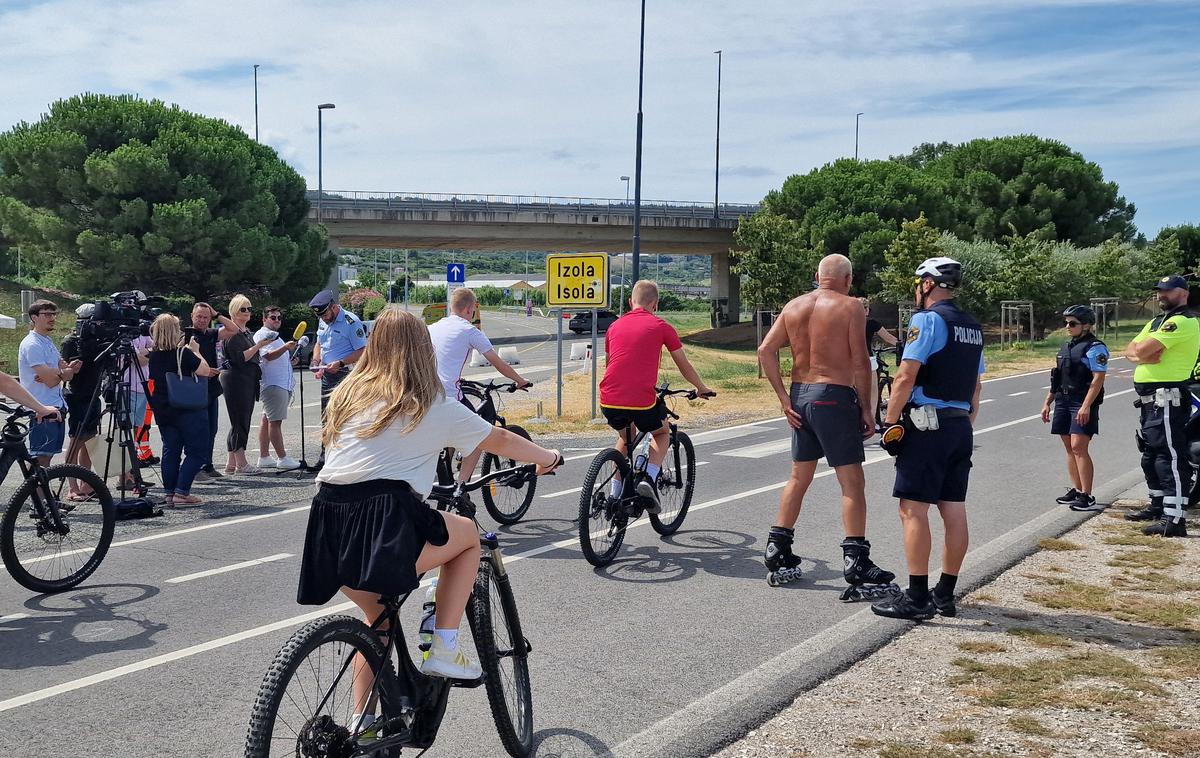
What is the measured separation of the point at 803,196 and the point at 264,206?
→ 105ft

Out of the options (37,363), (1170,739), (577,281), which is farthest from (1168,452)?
(577,281)

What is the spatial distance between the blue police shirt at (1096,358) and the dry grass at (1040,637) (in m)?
3.92

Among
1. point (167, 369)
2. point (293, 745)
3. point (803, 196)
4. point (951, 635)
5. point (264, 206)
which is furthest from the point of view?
point (803, 196)

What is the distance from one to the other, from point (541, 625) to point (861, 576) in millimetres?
1891

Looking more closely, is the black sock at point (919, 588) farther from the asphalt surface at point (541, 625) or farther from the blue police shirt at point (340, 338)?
the blue police shirt at point (340, 338)

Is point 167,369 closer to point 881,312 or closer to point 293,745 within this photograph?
point 293,745

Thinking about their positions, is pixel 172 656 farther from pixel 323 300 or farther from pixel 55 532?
pixel 323 300

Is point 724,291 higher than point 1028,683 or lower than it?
higher

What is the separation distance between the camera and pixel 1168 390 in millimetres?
8180

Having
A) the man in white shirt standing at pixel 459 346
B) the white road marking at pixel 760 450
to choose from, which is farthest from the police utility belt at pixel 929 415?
the white road marking at pixel 760 450

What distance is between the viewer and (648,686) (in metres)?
4.92

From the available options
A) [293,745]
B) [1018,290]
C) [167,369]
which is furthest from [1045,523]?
[1018,290]

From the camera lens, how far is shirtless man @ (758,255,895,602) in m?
6.32

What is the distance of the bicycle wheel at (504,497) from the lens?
850 centimetres
